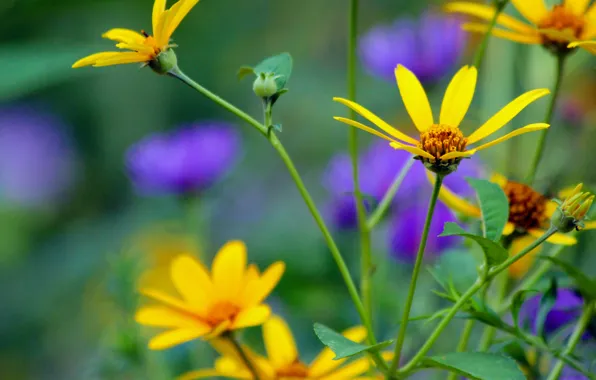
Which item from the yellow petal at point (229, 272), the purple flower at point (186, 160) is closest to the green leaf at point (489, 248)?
the yellow petal at point (229, 272)

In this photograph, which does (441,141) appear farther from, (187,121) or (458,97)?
(187,121)

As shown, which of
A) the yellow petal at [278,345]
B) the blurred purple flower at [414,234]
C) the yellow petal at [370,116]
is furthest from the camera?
the blurred purple flower at [414,234]

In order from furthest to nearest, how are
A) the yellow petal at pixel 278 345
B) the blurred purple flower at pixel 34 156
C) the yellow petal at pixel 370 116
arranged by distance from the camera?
1. the blurred purple flower at pixel 34 156
2. the yellow petal at pixel 278 345
3. the yellow petal at pixel 370 116

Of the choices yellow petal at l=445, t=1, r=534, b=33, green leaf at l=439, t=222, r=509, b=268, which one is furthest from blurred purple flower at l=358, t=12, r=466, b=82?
green leaf at l=439, t=222, r=509, b=268

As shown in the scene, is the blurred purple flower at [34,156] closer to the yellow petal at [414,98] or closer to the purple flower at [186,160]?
the purple flower at [186,160]

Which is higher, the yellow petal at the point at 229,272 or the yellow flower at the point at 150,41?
the yellow flower at the point at 150,41

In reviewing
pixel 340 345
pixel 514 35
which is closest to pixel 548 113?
pixel 514 35

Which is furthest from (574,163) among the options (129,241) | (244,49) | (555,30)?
(244,49)
